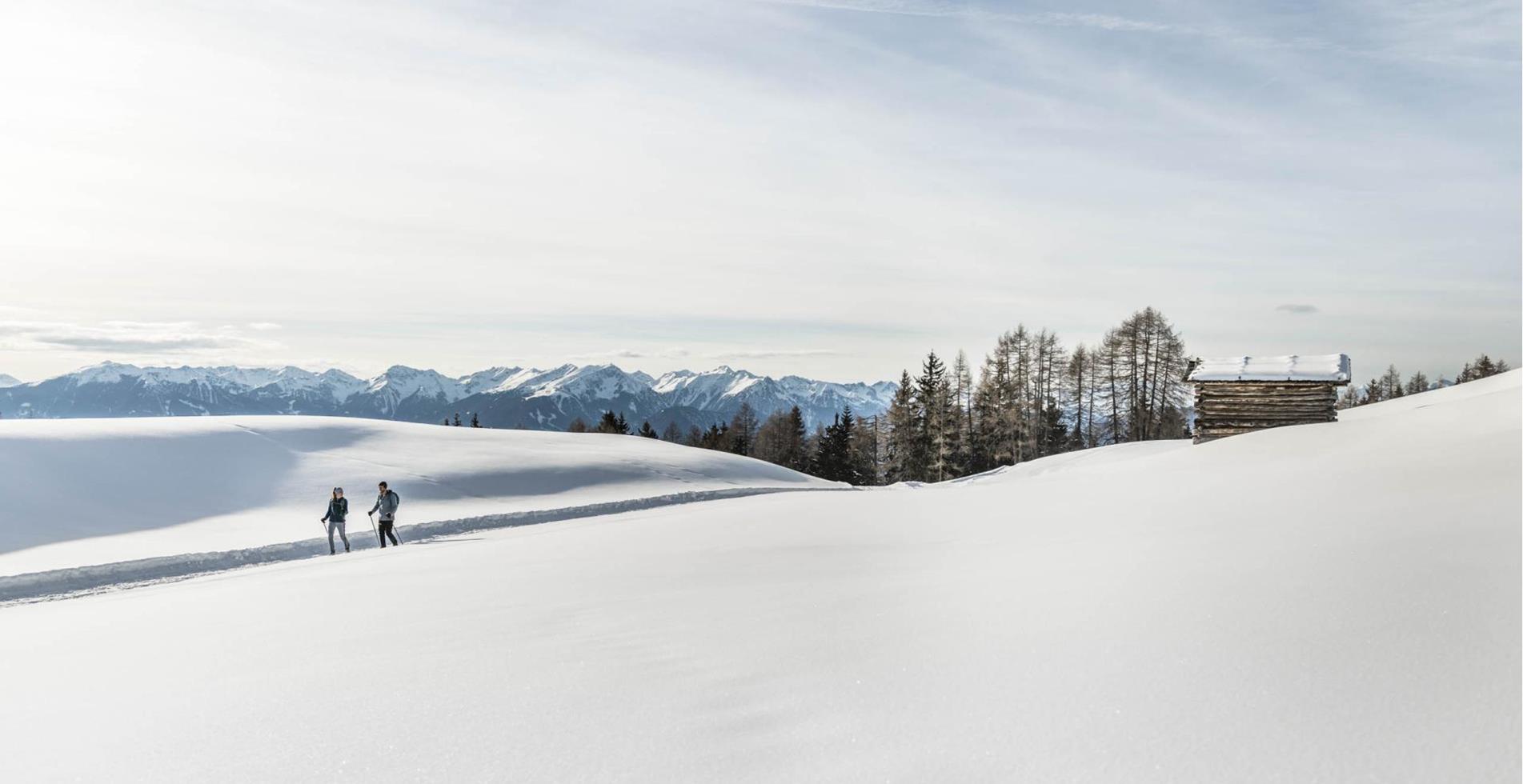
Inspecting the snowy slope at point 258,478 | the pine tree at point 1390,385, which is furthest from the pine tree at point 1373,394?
the snowy slope at point 258,478

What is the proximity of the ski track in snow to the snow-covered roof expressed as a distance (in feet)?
63.1

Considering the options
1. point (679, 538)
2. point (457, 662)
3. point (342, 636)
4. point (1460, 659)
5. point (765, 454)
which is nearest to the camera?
point (1460, 659)

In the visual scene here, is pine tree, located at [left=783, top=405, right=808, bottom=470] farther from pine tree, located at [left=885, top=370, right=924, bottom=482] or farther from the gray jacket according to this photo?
the gray jacket

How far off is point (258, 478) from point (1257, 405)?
29447 millimetres

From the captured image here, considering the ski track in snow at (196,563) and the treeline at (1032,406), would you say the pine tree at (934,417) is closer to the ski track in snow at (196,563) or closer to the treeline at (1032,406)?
the treeline at (1032,406)

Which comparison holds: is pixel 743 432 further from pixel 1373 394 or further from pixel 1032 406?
pixel 1373 394

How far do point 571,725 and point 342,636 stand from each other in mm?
Answer: 3025

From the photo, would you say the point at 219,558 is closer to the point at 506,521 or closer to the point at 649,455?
the point at 506,521

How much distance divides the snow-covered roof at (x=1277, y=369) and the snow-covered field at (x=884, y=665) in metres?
16.8

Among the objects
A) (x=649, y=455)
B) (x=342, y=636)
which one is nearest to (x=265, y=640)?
(x=342, y=636)

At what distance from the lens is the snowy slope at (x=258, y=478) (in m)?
17.8

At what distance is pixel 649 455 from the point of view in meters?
33.9

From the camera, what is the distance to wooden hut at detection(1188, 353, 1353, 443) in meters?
22.7

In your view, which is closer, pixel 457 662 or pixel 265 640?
pixel 457 662
